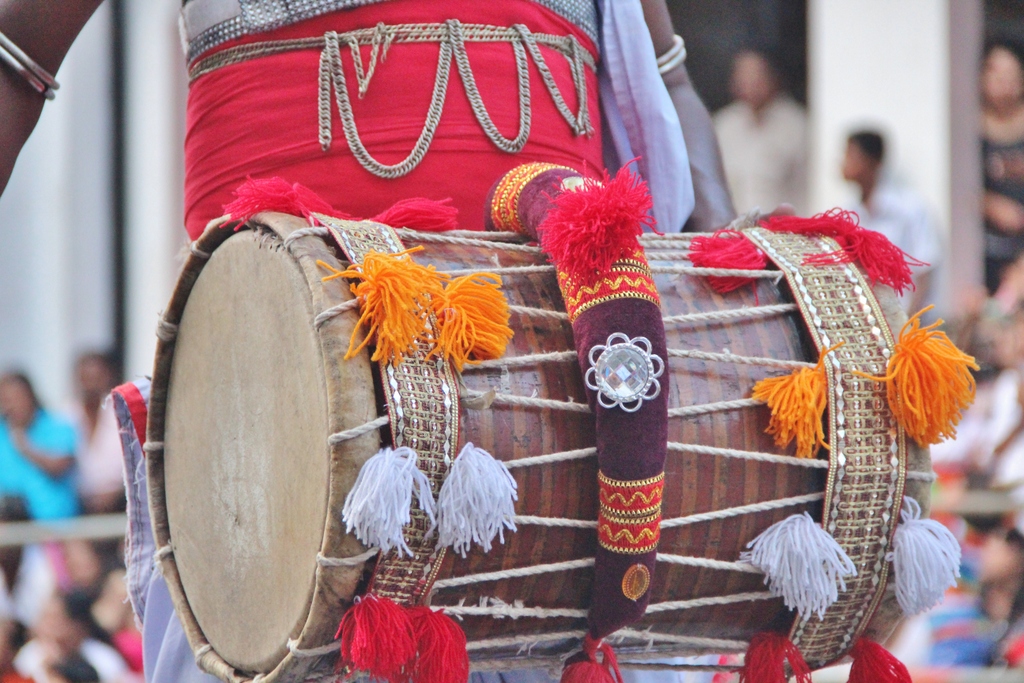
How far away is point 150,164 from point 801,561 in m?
6.71

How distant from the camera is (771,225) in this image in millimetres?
1998

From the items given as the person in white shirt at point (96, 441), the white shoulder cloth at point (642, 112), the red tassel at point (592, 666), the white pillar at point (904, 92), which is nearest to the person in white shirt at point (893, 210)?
the white pillar at point (904, 92)

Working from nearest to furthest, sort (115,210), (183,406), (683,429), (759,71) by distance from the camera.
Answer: (683,429), (183,406), (759,71), (115,210)

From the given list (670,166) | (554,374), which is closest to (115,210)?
(670,166)

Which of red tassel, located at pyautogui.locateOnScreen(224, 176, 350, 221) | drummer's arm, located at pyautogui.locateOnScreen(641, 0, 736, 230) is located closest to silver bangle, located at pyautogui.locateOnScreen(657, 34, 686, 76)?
drummer's arm, located at pyautogui.locateOnScreen(641, 0, 736, 230)

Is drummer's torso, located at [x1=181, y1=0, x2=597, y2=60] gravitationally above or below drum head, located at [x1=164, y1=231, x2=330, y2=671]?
above

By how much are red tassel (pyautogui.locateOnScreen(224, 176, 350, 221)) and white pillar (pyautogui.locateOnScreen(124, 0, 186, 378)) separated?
6.15 m

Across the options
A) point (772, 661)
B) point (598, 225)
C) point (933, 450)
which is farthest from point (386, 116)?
point (933, 450)

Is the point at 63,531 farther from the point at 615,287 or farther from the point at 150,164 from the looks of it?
the point at 150,164

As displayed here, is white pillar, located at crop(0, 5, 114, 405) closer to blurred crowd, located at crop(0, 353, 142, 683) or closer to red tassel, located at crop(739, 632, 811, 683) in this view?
blurred crowd, located at crop(0, 353, 142, 683)

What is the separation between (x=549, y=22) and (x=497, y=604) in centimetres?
94

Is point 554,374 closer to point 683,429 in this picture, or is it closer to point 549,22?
point 683,429

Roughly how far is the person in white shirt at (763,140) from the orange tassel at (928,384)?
4.71 meters

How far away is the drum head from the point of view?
1.55 metres
